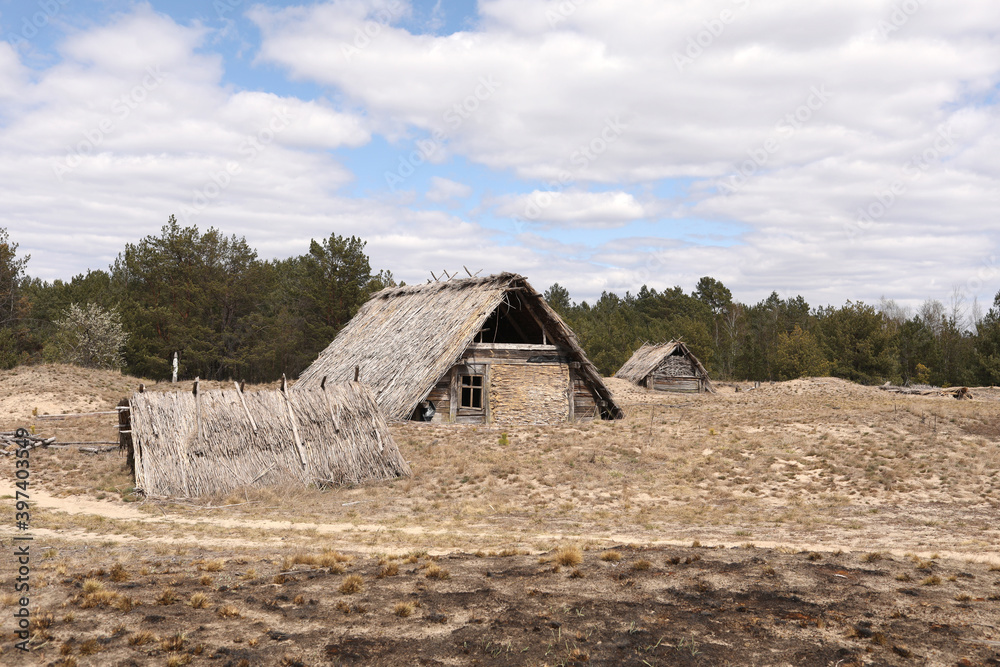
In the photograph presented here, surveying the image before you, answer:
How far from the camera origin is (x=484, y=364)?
21.5 meters

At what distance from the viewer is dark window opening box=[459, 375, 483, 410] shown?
21469mm

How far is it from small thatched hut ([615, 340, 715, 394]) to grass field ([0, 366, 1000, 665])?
2211 centimetres

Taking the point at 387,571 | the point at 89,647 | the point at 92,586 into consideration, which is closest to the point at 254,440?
the point at 92,586

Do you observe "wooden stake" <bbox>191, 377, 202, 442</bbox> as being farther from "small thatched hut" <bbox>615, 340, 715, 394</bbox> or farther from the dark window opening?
"small thatched hut" <bbox>615, 340, 715, 394</bbox>

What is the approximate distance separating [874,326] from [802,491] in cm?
4159

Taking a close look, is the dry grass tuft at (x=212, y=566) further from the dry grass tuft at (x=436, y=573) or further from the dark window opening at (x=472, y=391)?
the dark window opening at (x=472, y=391)

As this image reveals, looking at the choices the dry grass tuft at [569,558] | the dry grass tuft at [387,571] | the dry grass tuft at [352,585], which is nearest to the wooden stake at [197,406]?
the dry grass tuft at [387,571]

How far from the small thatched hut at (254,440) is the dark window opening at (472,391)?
6.35 metres

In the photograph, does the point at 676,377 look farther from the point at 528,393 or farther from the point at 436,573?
the point at 436,573

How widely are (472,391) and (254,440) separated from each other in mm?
8788

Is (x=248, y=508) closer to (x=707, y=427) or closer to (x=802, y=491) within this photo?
(x=802, y=491)

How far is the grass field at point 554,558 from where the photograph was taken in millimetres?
5926

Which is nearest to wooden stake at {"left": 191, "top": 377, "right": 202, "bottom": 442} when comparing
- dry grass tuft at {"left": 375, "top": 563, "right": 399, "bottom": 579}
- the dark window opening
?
dry grass tuft at {"left": 375, "top": 563, "right": 399, "bottom": 579}

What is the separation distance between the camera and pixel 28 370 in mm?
29062
